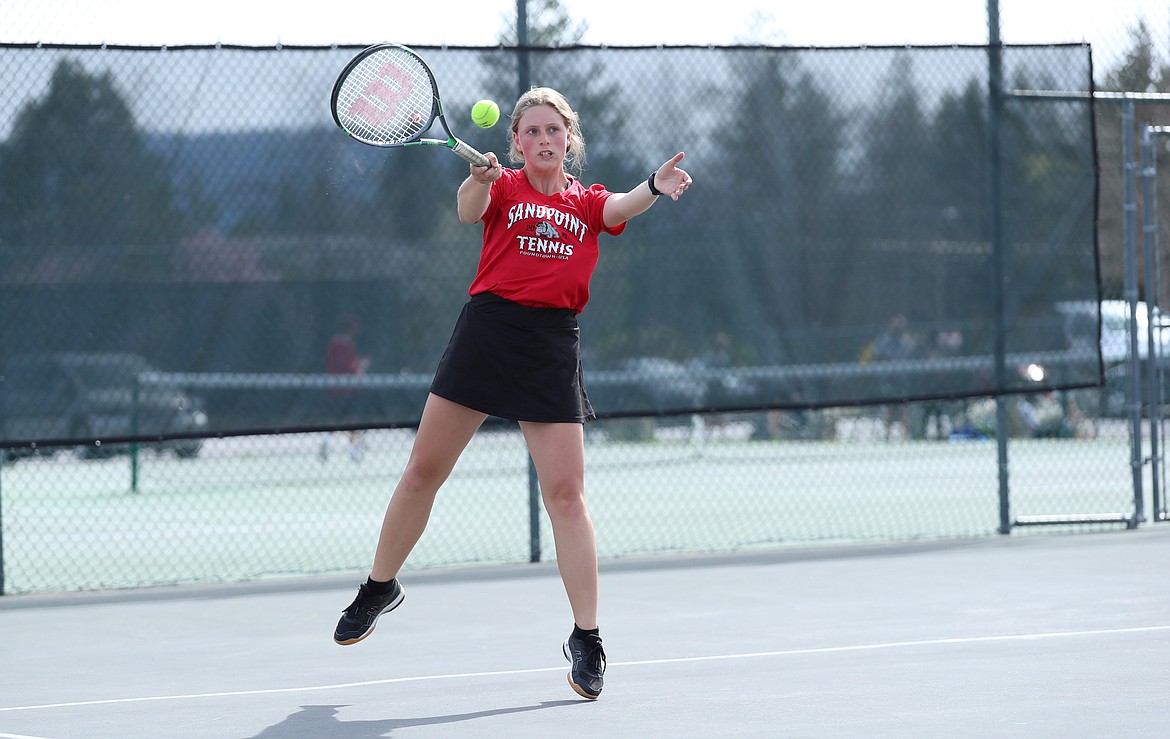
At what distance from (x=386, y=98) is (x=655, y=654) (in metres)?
1.95

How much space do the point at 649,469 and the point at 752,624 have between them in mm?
6846

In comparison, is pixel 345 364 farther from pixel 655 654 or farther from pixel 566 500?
pixel 566 500

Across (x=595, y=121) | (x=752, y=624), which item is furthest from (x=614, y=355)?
(x=752, y=624)

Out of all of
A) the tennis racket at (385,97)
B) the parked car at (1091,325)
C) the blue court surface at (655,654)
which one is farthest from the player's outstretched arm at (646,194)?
the parked car at (1091,325)

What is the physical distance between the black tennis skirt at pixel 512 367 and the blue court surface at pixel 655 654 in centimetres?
82

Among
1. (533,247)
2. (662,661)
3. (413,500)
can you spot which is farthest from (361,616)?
(533,247)

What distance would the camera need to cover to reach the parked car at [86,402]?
6715 millimetres

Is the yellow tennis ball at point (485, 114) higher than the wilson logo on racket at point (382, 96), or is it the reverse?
the wilson logo on racket at point (382, 96)

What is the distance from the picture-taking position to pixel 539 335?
15.0 ft


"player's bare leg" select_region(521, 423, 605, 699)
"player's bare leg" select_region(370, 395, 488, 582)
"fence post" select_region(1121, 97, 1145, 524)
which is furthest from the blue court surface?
"fence post" select_region(1121, 97, 1145, 524)

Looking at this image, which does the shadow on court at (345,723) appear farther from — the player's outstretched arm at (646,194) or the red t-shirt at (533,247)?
the player's outstretched arm at (646,194)

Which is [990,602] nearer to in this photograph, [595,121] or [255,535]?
[595,121]

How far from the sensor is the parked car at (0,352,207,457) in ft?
22.0

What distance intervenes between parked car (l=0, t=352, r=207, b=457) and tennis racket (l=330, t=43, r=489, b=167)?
8.02 feet
